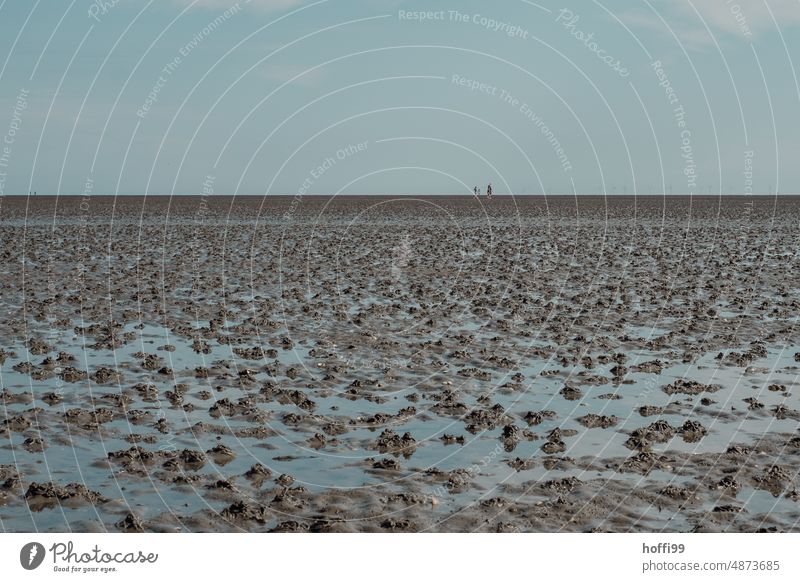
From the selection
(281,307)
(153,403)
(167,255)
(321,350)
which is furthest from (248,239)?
(153,403)

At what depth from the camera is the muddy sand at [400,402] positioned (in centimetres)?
1032

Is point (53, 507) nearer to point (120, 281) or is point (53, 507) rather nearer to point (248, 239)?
point (120, 281)

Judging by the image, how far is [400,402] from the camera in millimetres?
14836

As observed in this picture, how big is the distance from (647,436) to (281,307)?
13.8 metres
